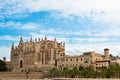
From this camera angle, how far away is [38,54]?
3684 inches

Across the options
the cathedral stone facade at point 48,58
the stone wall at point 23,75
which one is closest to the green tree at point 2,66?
the cathedral stone facade at point 48,58

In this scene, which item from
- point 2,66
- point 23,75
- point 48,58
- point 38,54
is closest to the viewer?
point 23,75

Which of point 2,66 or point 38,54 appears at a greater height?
point 38,54

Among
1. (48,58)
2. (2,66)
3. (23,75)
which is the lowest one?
(23,75)

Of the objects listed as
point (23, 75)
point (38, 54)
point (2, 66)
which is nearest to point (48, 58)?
point (38, 54)

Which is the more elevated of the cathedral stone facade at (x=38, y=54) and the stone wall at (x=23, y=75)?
the cathedral stone facade at (x=38, y=54)


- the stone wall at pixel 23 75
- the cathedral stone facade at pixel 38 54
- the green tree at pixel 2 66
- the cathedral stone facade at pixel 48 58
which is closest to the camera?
the cathedral stone facade at pixel 48 58

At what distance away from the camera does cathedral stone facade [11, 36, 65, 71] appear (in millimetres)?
90188

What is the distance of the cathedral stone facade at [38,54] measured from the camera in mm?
90188

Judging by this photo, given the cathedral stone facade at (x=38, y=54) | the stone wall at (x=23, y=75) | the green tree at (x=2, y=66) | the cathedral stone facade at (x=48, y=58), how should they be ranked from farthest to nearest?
the green tree at (x=2, y=66) < the cathedral stone facade at (x=38, y=54) < the stone wall at (x=23, y=75) < the cathedral stone facade at (x=48, y=58)

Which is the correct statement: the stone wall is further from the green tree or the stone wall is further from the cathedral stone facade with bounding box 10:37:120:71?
the green tree

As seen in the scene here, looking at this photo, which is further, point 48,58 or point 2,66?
point 2,66

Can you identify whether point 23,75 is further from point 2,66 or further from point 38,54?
point 2,66

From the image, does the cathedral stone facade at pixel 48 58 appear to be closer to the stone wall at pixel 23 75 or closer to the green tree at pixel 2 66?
the green tree at pixel 2 66
